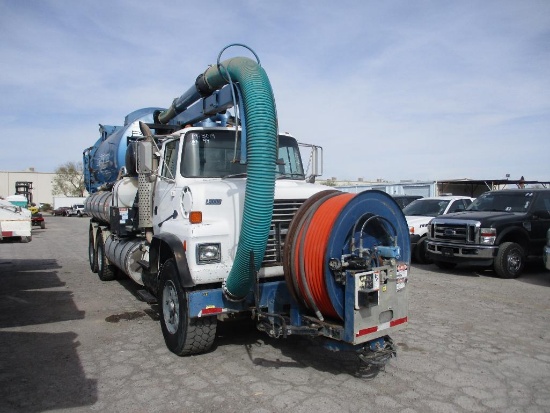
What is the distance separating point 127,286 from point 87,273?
2.33 m

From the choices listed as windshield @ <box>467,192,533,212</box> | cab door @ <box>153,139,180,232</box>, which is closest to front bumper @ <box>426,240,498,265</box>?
windshield @ <box>467,192,533,212</box>

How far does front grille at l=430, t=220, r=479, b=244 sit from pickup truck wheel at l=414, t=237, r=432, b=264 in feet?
3.52

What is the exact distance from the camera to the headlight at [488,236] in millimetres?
10039

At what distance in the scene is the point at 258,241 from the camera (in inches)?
176

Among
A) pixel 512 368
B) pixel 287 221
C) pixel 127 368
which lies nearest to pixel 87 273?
pixel 127 368

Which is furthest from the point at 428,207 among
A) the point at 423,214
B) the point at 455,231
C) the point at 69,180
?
the point at 69,180

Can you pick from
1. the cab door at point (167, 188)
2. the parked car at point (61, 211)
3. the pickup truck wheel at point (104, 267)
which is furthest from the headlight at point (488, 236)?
the parked car at point (61, 211)

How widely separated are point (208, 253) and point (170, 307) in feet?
3.43

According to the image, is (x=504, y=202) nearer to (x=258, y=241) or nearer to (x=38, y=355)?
(x=258, y=241)

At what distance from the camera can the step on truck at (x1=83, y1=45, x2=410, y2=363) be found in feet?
14.1

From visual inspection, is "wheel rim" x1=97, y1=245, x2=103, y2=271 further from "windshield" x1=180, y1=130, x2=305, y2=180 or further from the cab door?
"windshield" x1=180, y1=130, x2=305, y2=180

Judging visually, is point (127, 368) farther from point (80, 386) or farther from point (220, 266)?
point (220, 266)

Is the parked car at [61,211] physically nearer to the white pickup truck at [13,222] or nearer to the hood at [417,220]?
the white pickup truck at [13,222]

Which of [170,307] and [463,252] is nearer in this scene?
[170,307]
